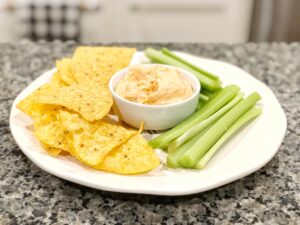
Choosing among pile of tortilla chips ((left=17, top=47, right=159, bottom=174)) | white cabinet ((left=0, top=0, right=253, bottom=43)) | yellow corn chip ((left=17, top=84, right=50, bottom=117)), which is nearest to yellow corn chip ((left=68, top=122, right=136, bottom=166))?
pile of tortilla chips ((left=17, top=47, right=159, bottom=174))

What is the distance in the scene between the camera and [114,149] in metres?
0.96

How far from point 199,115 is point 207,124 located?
4cm

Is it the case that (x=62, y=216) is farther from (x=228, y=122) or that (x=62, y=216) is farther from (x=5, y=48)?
(x=5, y=48)

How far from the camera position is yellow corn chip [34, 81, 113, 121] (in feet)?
3.30

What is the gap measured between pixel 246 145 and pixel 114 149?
0.90 feet

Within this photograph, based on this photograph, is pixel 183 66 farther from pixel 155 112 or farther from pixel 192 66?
pixel 155 112

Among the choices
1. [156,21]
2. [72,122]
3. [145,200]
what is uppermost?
[72,122]

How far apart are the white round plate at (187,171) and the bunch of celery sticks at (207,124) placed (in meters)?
0.02

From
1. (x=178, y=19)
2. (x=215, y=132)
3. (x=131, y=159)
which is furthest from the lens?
(x=178, y=19)

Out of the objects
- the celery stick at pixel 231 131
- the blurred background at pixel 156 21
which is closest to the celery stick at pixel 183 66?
the celery stick at pixel 231 131

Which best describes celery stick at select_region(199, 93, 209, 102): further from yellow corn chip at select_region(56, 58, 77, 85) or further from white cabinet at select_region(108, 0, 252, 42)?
white cabinet at select_region(108, 0, 252, 42)

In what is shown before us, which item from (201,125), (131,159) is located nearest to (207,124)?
(201,125)

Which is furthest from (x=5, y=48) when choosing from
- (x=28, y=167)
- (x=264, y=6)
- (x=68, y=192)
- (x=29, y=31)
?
(x=264, y=6)

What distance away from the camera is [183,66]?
4.26 feet
